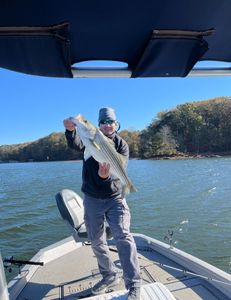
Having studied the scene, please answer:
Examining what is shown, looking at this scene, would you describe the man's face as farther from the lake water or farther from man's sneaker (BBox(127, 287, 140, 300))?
the lake water

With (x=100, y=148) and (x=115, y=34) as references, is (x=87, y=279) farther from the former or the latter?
(x=115, y=34)

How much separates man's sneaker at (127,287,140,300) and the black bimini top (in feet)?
5.68

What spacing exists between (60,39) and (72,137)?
0.98 meters

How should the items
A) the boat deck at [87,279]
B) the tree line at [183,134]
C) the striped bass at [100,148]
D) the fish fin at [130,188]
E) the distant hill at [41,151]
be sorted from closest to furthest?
the striped bass at [100,148]
the fish fin at [130,188]
the boat deck at [87,279]
the distant hill at [41,151]
the tree line at [183,134]

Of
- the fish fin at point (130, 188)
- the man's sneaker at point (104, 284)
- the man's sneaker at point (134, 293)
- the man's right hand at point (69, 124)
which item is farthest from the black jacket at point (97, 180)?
the man's sneaker at point (104, 284)

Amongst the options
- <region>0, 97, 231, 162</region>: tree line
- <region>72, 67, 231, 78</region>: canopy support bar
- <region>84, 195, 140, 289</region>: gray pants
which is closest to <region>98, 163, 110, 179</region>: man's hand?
<region>84, 195, 140, 289</region>: gray pants

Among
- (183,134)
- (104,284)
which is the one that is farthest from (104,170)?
(183,134)

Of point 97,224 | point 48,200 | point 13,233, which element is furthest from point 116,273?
point 48,200

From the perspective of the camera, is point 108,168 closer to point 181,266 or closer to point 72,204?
point 72,204

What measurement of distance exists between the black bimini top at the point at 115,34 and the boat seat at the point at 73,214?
72.0 inches

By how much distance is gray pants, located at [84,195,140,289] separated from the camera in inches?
116

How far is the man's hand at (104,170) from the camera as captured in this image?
2658 mm

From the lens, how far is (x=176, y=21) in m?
2.20

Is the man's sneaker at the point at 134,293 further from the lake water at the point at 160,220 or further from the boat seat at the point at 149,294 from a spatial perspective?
the lake water at the point at 160,220
